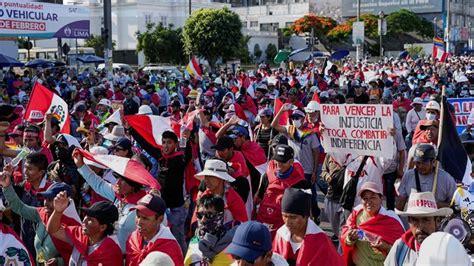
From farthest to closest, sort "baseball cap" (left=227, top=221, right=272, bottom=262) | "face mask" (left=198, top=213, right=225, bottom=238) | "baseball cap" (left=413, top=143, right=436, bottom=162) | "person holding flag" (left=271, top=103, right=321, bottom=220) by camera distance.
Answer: "person holding flag" (left=271, top=103, right=321, bottom=220) → "baseball cap" (left=413, top=143, right=436, bottom=162) → "face mask" (left=198, top=213, right=225, bottom=238) → "baseball cap" (left=227, top=221, right=272, bottom=262)

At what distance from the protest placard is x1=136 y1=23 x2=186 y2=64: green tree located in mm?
48905

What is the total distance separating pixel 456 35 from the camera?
79.2 metres

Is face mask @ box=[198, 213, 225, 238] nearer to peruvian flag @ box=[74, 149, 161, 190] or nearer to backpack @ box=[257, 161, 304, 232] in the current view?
peruvian flag @ box=[74, 149, 161, 190]

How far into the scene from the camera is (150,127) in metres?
8.06

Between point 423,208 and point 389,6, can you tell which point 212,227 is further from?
point 389,6

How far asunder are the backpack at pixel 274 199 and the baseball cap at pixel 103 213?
6.06 feet

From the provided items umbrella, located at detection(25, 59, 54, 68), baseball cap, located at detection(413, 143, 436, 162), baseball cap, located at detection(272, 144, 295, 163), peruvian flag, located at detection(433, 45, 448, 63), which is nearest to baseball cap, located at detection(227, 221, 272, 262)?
baseball cap, located at detection(272, 144, 295, 163)

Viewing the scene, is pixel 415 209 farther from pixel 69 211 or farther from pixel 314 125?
pixel 314 125

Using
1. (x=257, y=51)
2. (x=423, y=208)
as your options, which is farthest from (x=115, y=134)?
(x=257, y=51)

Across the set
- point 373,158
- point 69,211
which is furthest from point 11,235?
point 373,158

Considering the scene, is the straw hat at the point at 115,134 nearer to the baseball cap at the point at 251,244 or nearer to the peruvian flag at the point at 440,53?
Result: the baseball cap at the point at 251,244

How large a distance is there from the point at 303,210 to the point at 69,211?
178cm

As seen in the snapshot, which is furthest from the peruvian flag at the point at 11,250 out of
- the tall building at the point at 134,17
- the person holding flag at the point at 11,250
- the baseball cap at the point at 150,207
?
the tall building at the point at 134,17

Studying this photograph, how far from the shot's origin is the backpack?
6.02 metres
